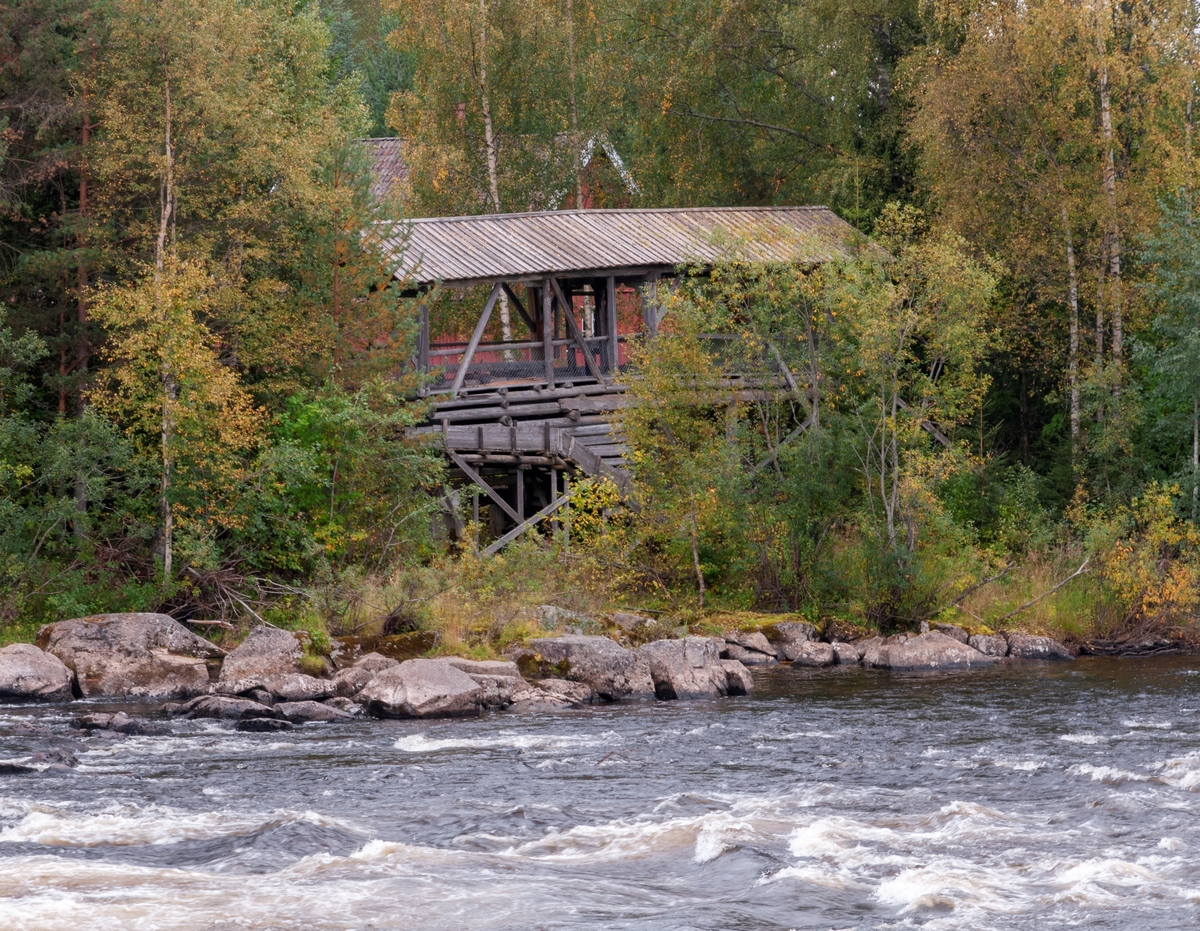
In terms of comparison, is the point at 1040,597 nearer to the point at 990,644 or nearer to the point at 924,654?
the point at 990,644

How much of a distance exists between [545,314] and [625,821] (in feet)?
51.6

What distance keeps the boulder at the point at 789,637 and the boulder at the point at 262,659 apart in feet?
24.3

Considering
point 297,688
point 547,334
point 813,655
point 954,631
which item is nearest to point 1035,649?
point 954,631

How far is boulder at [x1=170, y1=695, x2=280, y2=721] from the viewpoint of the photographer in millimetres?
16953

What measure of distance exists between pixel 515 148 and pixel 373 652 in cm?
1979

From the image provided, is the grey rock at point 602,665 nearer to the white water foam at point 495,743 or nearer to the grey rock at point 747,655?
the white water foam at point 495,743

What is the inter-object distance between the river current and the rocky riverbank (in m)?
0.66

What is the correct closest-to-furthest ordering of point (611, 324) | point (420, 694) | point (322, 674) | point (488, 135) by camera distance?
point (420, 694) → point (322, 674) → point (611, 324) → point (488, 135)

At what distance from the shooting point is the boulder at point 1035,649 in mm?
22469

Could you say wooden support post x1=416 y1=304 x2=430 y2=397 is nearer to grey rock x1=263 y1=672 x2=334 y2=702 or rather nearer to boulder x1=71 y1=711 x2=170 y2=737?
grey rock x1=263 y1=672 x2=334 y2=702

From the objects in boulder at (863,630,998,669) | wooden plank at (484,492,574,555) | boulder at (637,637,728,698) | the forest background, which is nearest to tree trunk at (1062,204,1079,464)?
the forest background

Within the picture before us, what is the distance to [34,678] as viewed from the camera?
58.9ft

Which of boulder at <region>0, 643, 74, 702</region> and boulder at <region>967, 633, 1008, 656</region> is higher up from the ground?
boulder at <region>0, 643, 74, 702</region>

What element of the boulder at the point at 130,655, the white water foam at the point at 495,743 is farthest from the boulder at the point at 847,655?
the boulder at the point at 130,655
